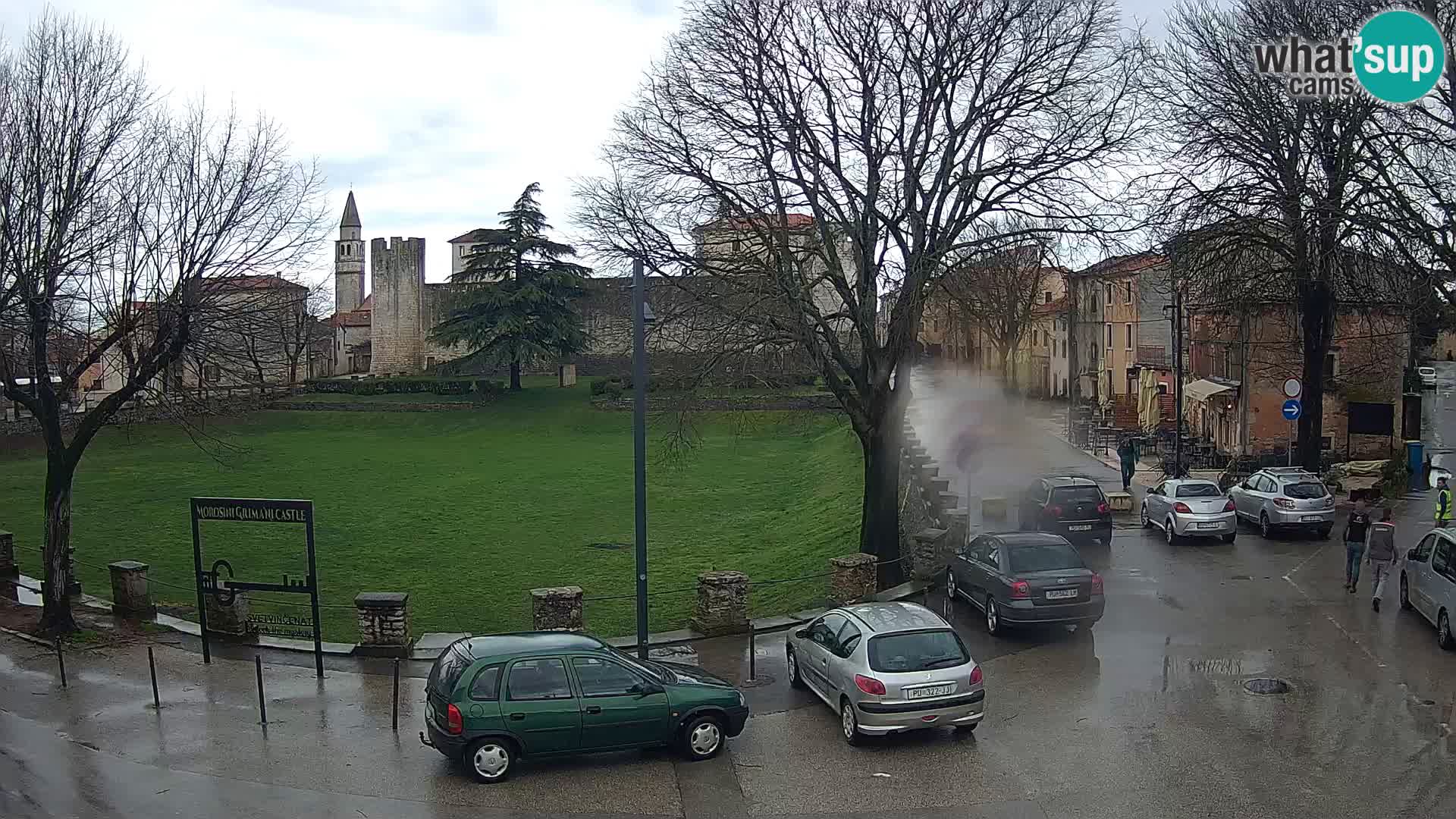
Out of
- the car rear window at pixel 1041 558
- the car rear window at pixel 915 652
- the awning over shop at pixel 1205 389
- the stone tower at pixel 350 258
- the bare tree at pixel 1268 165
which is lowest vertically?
the car rear window at pixel 915 652

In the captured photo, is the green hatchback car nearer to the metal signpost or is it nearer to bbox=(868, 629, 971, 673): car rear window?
bbox=(868, 629, 971, 673): car rear window

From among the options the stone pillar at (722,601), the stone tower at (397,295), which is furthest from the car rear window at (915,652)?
the stone tower at (397,295)

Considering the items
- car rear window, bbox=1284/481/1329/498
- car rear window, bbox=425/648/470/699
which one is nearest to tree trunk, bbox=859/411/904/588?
car rear window, bbox=1284/481/1329/498

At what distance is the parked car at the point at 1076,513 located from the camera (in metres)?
22.9

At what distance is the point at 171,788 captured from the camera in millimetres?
11031

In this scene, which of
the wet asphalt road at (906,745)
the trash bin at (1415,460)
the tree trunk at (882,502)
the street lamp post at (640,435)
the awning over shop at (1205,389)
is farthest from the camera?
the awning over shop at (1205,389)

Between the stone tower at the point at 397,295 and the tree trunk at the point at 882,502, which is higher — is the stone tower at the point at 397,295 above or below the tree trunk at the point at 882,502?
above

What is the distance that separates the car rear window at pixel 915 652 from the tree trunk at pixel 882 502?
939 centimetres

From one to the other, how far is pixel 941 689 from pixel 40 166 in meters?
14.7

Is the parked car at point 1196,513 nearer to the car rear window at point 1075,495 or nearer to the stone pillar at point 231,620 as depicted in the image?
the car rear window at point 1075,495

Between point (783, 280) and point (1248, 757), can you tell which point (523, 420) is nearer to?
Answer: point (783, 280)

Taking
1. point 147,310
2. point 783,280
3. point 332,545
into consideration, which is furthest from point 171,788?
point 332,545

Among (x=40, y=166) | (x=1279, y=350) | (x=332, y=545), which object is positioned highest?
(x=40, y=166)

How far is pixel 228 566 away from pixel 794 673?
26.5 ft
